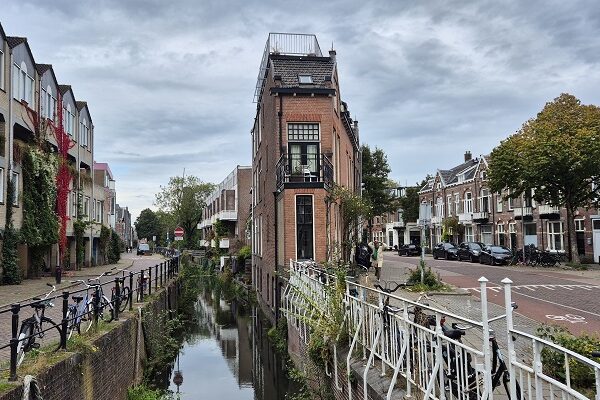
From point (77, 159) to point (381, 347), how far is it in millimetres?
30633

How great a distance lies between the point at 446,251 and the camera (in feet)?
139

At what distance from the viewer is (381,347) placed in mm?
6832

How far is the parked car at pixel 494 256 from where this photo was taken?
1325 inches

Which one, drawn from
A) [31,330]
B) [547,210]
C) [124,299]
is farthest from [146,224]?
[31,330]

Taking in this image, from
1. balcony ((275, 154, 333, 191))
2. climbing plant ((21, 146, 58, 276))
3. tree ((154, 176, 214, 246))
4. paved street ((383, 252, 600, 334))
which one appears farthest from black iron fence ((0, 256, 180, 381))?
tree ((154, 176, 214, 246))

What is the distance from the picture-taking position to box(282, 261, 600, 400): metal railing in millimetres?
3803

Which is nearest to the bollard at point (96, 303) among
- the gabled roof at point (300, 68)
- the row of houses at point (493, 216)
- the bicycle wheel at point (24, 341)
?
the bicycle wheel at point (24, 341)

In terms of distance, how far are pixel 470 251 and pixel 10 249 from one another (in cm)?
2990

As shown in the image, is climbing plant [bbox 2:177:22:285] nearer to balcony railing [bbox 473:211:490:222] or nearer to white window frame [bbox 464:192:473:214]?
balcony railing [bbox 473:211:490:222]

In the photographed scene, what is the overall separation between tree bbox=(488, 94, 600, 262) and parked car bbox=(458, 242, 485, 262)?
5.34 meters

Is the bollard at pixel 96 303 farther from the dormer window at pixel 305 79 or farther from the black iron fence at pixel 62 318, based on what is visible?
the dormer window at pixel 305 79

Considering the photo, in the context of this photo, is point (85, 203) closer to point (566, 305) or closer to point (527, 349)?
point (566, 305)

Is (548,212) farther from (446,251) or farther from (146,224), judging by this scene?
(146,224)

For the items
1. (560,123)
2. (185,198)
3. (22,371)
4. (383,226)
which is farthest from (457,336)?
(383,226)
